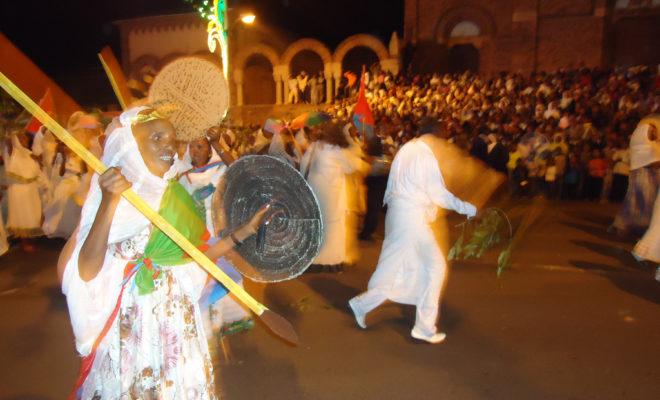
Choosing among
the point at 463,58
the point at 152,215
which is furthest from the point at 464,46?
the point at 152,215

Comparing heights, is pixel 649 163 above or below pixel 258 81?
below

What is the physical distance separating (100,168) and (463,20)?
92.0 ft

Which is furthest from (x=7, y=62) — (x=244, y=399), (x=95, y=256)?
(x=244, y=399)

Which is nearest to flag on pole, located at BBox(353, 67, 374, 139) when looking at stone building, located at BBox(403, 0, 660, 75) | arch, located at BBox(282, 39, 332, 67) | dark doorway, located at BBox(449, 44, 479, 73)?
arch, located at BBox(282, 39, 332, 67)

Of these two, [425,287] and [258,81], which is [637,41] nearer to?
[258,81]

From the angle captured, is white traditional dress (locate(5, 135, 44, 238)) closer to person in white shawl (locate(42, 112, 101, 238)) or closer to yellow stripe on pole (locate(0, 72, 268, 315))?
person in white shawl (locate(42, 112, 101, 238))

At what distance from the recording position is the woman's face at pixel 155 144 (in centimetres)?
233

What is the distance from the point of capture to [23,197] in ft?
32.3

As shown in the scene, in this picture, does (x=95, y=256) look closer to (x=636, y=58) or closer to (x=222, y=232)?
(x=222, y=232)

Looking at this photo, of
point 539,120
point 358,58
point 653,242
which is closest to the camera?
point 653,242

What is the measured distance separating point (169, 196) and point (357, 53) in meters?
31.5

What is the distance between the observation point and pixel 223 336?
488cm

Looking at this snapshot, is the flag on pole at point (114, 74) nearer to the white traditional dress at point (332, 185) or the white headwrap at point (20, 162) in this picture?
the white traditional dress at point (332, 185)

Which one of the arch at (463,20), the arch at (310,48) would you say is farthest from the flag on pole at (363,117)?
the arch at (463,20)
